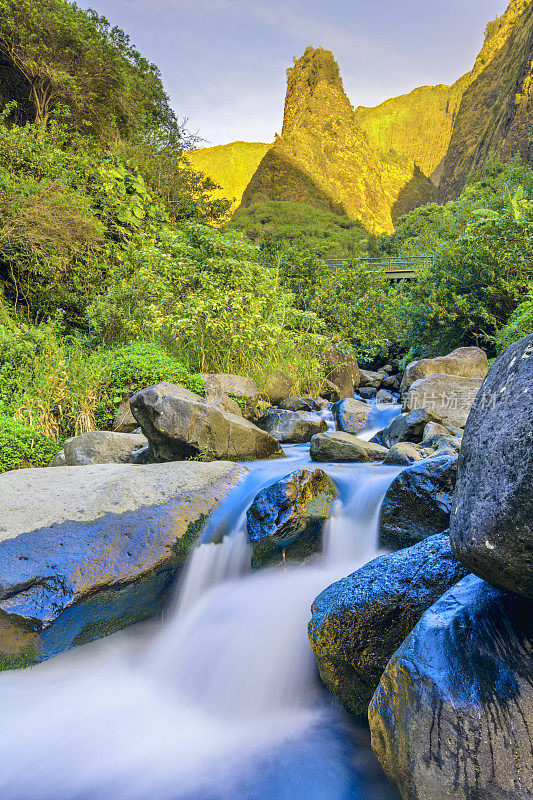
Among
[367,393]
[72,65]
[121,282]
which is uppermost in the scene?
[72,65]

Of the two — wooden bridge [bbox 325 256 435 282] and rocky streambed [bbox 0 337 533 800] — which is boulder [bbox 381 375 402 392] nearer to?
rocky streambed [bbox 0 337 533 800]

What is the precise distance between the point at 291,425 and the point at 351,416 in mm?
1762

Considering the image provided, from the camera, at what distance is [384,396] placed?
12.2 m

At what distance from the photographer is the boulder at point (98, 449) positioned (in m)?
5.82

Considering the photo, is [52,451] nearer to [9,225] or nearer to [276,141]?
[9,225]

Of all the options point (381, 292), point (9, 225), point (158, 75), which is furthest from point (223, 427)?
point (158, 75)

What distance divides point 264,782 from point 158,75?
2357cm

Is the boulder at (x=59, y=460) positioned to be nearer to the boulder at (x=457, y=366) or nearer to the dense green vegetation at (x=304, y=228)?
the boulder at (x=457, y=366)

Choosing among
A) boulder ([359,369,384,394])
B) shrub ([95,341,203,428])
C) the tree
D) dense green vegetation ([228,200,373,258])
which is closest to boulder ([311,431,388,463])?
shrub ([95,341,203,428])

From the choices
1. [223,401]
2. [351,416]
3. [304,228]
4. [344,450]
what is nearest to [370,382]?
[351,416]

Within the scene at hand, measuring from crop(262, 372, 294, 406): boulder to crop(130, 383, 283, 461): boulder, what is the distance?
3513mm

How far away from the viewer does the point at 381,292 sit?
Result: 1738cm

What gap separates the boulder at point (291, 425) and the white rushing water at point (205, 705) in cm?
368

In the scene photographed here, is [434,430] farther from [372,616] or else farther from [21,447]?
[21,447]
